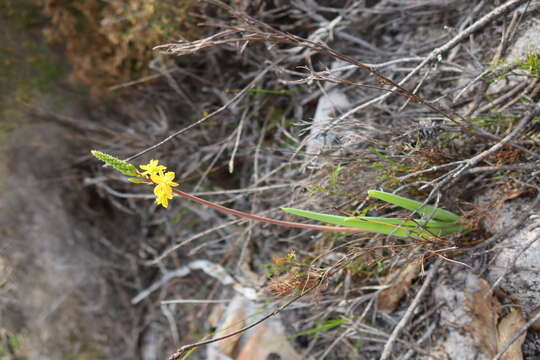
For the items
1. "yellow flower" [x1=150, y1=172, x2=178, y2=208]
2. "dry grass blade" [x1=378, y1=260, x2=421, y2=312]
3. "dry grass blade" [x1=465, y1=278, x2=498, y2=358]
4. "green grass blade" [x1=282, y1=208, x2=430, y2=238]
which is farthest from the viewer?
"dry grass blade" [x1=378, y1=260, x2=421, y2=312]

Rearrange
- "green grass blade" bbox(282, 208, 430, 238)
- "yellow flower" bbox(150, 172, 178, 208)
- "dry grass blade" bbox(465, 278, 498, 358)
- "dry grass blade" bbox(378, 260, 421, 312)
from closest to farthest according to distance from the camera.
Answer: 1. "yellow flower" bbox(150, 172, 178, 208)
2. "green grass blade" bbox(282, 208, 430, 238)
3. "dry grass blade" bbox(465, 278, 498, 358)
4. "dry grass blade" bbox(378, 260, 421, 312)

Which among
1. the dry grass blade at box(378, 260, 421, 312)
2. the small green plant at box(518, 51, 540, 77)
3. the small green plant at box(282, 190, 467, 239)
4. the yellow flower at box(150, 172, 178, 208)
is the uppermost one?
the small green plant at box(518, 51, 540, 77)

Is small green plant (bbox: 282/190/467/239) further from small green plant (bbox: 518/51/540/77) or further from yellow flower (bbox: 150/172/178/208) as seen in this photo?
small green plant (bbox: 518/51/540/77)

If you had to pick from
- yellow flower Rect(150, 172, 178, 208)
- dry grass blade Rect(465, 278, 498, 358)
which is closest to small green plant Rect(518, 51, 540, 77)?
dry grass blade Rect(465, 278, 498, 358)

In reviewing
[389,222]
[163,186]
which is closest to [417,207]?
[389,222]

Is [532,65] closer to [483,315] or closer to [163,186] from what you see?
[483,315]

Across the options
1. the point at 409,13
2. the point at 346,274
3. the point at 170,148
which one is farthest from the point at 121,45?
the point at 346,274

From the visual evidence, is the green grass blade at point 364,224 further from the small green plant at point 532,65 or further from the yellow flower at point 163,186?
the small green plant at point 532,65

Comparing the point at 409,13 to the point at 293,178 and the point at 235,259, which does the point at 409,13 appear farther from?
the point at 235,259
